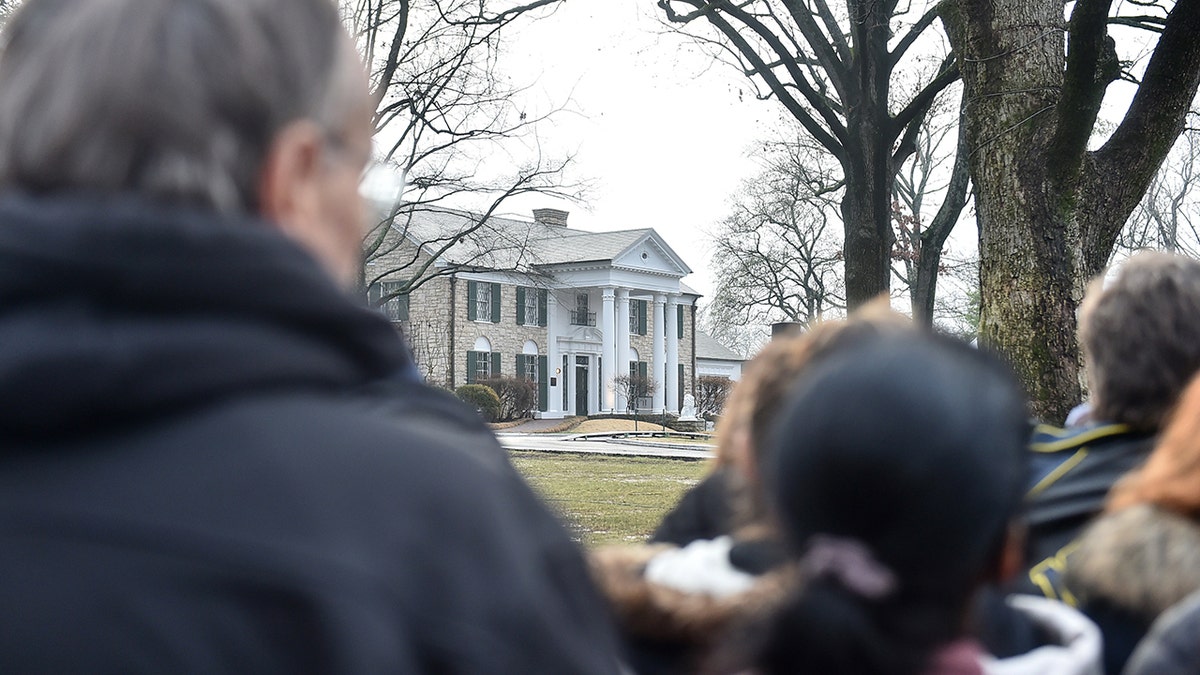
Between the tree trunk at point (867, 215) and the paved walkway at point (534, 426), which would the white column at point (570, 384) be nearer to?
the paved walkway at point (534, 426)

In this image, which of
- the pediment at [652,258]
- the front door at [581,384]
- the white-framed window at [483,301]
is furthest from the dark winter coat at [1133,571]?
the front door at [581,384]

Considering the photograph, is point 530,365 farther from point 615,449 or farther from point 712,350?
point 615,449

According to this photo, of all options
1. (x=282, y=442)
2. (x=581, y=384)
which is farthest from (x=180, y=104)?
(x=581, y=384)

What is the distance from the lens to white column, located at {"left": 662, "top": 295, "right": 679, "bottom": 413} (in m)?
54.1

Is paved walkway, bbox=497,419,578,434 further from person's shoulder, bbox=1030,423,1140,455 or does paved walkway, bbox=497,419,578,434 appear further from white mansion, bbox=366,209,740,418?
person's shoulder, bbox=1030,423,1140,455

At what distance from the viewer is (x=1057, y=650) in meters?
1.65

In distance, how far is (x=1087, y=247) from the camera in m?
8.15

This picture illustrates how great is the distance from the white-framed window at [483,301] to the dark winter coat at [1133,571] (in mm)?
44766

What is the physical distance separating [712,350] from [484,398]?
86.9 ft

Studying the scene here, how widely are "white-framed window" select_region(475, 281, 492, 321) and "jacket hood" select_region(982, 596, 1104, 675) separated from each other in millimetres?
45023

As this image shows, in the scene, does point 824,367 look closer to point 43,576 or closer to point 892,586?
point 892,586

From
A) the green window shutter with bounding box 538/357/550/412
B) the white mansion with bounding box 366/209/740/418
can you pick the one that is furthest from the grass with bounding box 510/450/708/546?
the green window shutter with bounding box 538/357/550/412

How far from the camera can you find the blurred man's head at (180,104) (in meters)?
1.04

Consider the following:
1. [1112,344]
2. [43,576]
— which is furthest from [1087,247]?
[43,576]
